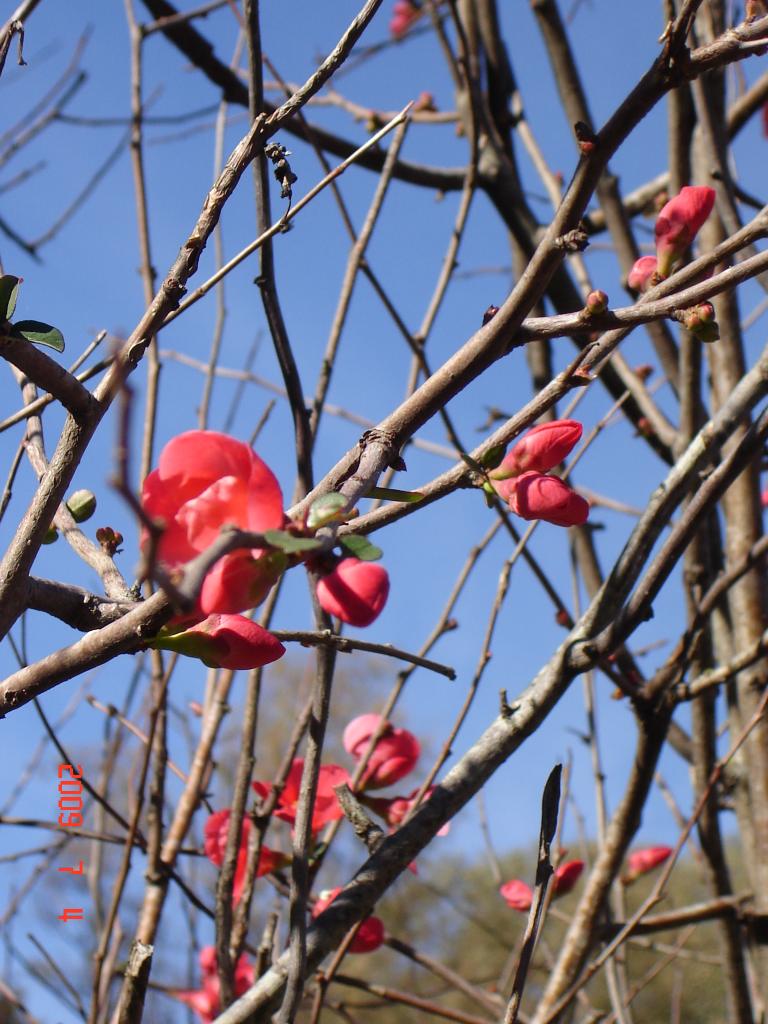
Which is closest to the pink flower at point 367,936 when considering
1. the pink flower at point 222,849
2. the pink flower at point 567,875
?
the pink flower at point 222,849

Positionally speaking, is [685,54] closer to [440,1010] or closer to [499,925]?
[440,1010]

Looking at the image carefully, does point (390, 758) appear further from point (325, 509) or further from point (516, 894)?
point (325, 509)

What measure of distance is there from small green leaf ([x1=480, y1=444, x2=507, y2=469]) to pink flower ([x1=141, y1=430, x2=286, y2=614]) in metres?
0.21

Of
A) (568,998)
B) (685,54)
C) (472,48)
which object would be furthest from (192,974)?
(472,48)

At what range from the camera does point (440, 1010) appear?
3.75 ft

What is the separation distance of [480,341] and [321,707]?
447 millimetres

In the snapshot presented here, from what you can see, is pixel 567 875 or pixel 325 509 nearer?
pixel 325 509

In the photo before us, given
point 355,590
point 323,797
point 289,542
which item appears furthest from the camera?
point 323,797

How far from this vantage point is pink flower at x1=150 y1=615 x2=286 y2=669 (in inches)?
23.0

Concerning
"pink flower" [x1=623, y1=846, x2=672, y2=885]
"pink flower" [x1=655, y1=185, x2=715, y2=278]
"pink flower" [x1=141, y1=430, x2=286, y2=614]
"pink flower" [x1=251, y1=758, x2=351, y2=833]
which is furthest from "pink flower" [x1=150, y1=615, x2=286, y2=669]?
"pink flower" [x1=623, y1=846, x2=672, y2=885]

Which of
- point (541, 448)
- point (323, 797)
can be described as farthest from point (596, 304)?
point (323, 797)

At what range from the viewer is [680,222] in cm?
81

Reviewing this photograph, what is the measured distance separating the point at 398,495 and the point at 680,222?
369 millimetres

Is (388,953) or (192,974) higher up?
(388,953)
